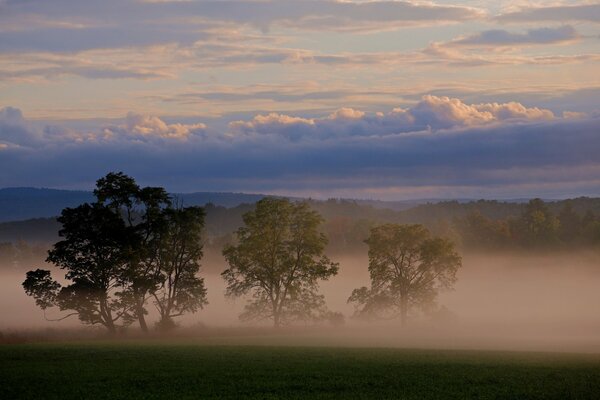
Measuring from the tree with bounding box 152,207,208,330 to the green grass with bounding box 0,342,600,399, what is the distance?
86.9 feet

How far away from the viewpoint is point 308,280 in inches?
A: 3629

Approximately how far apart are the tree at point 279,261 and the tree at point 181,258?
812 centimetres

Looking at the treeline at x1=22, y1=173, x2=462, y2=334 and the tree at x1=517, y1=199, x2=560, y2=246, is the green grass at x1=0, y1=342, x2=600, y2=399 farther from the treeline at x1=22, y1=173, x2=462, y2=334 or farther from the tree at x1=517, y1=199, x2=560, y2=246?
the tree at x1=517, y1=199, x2=560, y2=246

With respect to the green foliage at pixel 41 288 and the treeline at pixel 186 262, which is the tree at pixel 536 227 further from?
the green foliage at pixel 41 288

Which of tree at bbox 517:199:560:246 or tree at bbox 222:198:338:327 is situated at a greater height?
tree at bbox 517:199:560:246

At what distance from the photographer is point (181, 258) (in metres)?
82.8

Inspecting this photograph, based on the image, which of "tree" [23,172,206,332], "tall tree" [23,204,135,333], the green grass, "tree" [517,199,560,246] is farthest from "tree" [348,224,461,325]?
"tree" [517,199,560,246]

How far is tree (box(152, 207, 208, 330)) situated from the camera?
8194 centimetres

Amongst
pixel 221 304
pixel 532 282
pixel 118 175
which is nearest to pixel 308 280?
pixel 118 175

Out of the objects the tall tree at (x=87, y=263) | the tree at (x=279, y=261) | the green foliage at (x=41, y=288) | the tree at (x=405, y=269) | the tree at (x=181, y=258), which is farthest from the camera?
the tree at (x=405, y=269)

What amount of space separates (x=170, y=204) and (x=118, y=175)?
239 inches

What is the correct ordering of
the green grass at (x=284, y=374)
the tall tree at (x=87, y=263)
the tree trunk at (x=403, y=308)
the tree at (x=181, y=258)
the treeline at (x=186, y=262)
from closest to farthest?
the green grass at (x=284, y=374)
the tall tree at (x=87, y=263)
the treeline at (x=186, y=262)
the tree at (x=181, y=258)
the tree trunk at (x=403, y=308)

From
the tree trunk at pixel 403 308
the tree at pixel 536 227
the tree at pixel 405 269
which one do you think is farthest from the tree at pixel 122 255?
the tree at pixel 536 227

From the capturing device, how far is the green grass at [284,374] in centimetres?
3750
